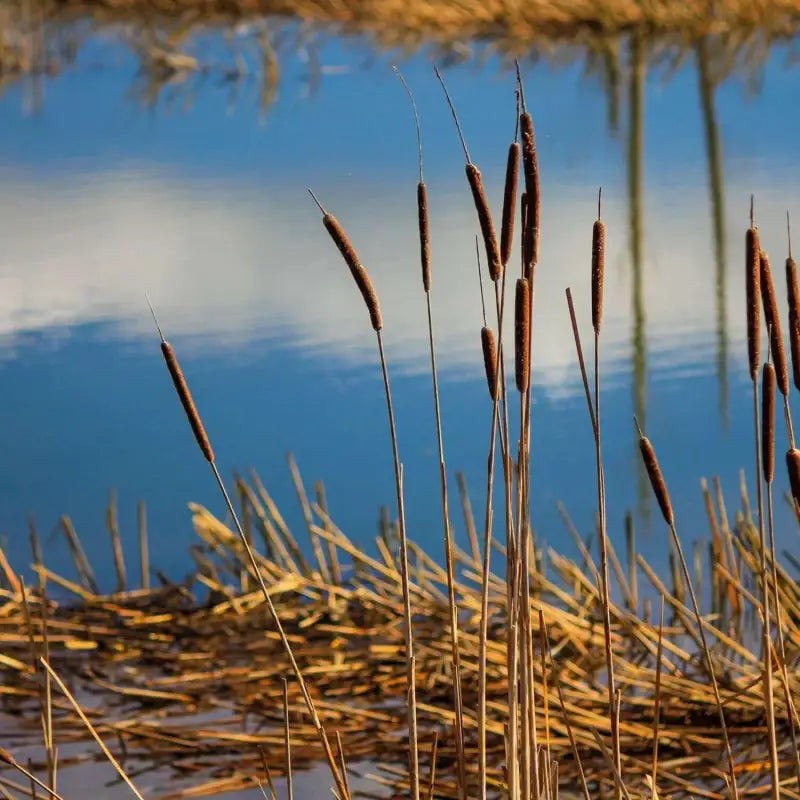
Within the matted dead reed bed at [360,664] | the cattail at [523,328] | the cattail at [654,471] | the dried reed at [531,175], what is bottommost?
the matted dead reed bed at [360,664]

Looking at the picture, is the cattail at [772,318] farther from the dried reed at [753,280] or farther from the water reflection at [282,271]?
the water reflection at [282,271]

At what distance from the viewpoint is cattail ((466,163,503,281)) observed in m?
0.50

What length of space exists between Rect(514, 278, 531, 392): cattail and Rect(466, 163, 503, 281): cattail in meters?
0.01

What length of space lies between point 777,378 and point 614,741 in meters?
0.16

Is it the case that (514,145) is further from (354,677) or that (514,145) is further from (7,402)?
(7,402)

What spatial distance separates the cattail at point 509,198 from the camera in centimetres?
50

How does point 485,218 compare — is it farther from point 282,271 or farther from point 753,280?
point 282,271

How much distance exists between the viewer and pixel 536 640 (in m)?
1.05

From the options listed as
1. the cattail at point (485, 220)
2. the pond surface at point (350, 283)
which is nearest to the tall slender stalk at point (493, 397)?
the cattail at point (485, 220)

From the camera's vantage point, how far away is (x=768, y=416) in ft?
1.69

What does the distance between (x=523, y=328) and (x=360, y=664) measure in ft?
1.73

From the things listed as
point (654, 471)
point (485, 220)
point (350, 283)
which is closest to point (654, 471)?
point (654, 471)

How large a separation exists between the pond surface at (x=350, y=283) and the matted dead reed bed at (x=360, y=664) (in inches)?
6.4

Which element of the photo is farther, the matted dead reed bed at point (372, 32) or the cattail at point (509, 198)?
the matted dead reed bed at point (372, 32)
